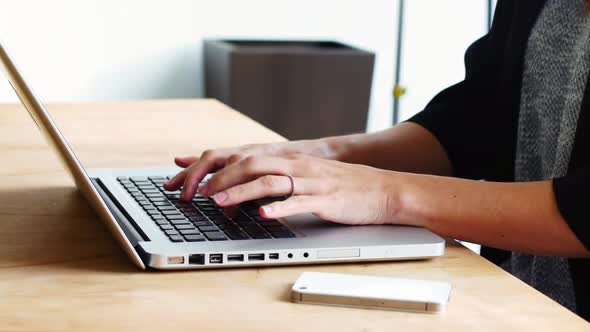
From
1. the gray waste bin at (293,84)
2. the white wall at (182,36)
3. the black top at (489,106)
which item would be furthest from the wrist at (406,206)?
the white wall at (182,36)

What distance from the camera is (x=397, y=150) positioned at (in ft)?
4.01

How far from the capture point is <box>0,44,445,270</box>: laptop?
0.78m

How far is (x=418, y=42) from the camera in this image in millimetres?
3779

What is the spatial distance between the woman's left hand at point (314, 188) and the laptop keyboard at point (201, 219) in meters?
0.02

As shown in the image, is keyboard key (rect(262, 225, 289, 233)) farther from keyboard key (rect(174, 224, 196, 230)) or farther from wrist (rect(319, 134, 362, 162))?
wrist (rect(319, 134, 362, 162))

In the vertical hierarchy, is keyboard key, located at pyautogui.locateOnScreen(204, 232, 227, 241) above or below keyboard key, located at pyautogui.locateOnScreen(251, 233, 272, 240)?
above

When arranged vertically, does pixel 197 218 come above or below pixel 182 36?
above

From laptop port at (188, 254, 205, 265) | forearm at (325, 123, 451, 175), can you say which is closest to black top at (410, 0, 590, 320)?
forearm at (325, 123, 451, 175)

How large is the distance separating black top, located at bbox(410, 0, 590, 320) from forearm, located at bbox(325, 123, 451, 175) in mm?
18

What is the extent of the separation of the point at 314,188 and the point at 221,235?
10cm

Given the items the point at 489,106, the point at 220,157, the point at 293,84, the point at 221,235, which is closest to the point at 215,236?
the point at 221,235

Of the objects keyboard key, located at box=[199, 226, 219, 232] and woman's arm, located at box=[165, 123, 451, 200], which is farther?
woman's arm, located at box=[165, 123, 451, 200]

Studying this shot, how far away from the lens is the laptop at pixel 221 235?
779 millimetres

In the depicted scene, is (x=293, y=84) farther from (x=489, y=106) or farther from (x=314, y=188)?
(x=314, y=188)
